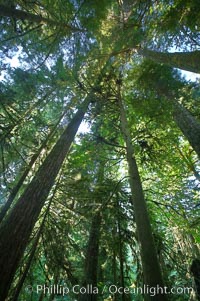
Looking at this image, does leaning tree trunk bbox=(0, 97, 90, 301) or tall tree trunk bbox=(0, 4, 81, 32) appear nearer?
leaning tree trunk bbox=(0, 97, 90, 301)

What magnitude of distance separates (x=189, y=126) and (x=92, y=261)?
4956 mm

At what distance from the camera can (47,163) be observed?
18.0 feet

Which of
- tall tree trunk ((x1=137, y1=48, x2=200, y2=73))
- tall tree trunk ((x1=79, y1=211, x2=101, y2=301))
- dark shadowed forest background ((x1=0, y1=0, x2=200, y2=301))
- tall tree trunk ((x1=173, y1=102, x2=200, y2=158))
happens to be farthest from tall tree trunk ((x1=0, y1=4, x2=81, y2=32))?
tall tree trunk ((x1=79, y1=211, x2=101, y2=301))

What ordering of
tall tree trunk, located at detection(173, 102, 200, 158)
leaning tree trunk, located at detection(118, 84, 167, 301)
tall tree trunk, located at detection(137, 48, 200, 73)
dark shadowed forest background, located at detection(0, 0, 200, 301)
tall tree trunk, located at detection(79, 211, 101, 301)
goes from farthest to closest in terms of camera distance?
tall tree trunk, located at detection(173, 102, 200, 158)
tall tree trunk, located at detection(79, 211, 101, 301)
tall tree trunk, located at detection(137, 48, 200, 73)
dark shadowed forest background, located at detection(0, 0, 200, 301)
leaning tree trunk, located at detection(118, 84, 167, 301)

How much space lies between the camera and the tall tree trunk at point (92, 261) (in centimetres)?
551

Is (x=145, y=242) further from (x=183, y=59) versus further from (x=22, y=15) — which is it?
(x=22, y=15)

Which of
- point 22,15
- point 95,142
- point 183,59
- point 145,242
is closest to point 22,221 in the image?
point 145,242

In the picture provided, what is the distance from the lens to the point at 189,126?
6410 millimetres

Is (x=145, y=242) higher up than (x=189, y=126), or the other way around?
(x=189, y=126)

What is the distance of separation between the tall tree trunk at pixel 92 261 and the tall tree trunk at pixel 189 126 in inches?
133

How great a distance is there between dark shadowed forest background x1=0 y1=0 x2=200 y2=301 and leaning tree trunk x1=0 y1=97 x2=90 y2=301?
17 mm

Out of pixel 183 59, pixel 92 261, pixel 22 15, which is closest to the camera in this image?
pixel 22 15

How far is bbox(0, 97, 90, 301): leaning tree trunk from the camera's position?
3.55 meters

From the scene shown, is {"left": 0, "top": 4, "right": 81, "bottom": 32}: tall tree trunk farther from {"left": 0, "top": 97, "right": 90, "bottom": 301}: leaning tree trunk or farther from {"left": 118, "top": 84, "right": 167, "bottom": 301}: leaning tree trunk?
{"left": 118, "top": 84, "right": 167, "bottom": 301}: leaning tree trunk
